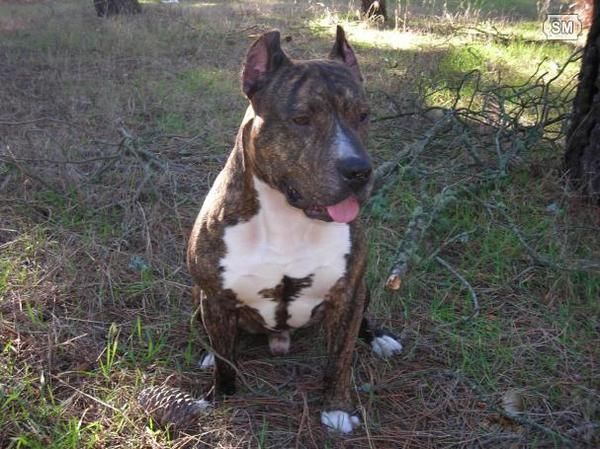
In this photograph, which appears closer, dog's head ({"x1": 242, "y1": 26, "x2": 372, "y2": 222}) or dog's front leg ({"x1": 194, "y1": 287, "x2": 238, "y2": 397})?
dog's head ({"x1": 242, "y1": 26, "x2": 372, "y2": 222})

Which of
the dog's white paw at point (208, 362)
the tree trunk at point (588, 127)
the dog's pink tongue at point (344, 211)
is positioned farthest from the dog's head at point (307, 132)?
the tree trunk at point (588, 127)

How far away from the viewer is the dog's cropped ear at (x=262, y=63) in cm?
226

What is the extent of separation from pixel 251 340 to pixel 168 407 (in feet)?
2.46

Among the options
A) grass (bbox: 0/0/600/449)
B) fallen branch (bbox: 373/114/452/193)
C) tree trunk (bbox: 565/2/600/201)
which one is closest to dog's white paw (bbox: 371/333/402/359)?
grass (bbox: 0/0/600/449)

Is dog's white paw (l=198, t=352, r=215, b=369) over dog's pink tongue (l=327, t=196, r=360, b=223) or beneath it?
beneath

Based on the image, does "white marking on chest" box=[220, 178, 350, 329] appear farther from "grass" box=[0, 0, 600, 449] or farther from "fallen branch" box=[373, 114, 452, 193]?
"fallen branch" box=[373, 114, 452, 193]

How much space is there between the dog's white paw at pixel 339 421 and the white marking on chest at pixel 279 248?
20.1 inches

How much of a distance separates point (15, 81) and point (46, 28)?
268 centimetres

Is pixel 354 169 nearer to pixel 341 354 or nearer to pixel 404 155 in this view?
pixel 341 354

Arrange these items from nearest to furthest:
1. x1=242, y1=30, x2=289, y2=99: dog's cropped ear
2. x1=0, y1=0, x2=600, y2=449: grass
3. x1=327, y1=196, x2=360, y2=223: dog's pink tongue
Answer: x1=327, y1=196, x2=360, y2=223: dog's pink tongue → x1=242, y1=30, x2=289, y2=99: dog's cropped ear → x1=0, y1=0, x2=600, y2=449: grass


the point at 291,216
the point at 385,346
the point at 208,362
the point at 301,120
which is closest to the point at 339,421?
Answer: the point at 385,346

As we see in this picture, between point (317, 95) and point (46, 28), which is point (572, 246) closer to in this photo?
point (317, 95)

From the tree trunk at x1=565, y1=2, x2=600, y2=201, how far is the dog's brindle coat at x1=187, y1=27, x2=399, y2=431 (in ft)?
5.91

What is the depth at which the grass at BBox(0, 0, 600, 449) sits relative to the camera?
2373 millimetres
